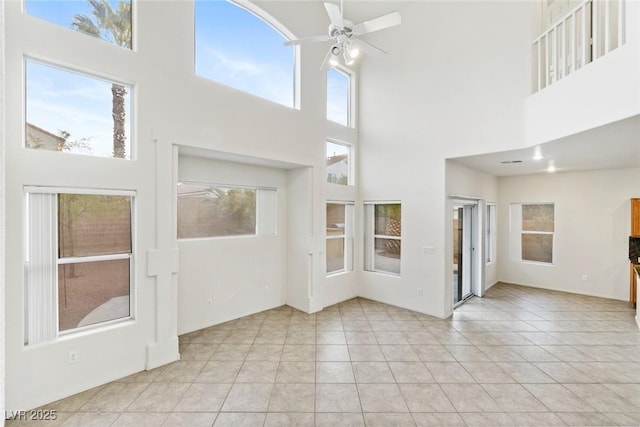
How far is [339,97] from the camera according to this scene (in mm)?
5879

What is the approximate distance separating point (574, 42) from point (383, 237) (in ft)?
12.9

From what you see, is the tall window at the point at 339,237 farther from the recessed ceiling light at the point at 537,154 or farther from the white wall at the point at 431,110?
the recessed ceiling light at the point at 537,154

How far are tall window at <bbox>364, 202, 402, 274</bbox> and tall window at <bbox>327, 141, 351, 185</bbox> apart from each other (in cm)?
80

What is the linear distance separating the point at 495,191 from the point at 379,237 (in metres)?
3.57

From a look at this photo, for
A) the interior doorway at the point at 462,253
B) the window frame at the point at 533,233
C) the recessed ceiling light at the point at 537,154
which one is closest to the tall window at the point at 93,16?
the recessed ceiling light at the point at 537,154

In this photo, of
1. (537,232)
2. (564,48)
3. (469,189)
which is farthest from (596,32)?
(537,232)

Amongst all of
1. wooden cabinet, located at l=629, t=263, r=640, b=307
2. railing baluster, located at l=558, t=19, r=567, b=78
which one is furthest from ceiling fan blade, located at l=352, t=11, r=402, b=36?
wooden cabinet, located at l=629, t=263, r=640, b=307

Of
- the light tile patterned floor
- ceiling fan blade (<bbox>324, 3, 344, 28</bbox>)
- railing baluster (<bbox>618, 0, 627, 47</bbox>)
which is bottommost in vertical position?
the light tile patterned floor

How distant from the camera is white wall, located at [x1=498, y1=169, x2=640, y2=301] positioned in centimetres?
570

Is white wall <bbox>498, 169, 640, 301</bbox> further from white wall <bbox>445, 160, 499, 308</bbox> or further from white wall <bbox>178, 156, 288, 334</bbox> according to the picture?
white wall <bbox>178, 156, 288, 334</bbox>

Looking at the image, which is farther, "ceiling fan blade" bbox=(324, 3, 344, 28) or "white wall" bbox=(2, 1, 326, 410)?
"ceiling fan blade" bbox=(324, 3, 344, 28)

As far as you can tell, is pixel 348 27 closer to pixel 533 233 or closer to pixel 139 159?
pixel 139 159

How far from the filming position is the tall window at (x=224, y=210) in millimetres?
4207

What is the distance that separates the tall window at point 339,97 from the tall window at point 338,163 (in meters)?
0.55
